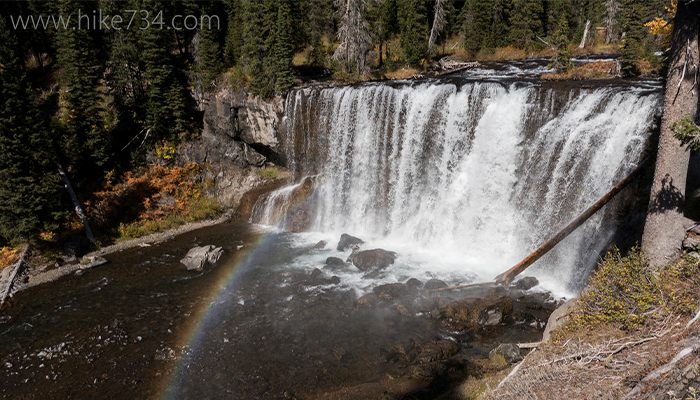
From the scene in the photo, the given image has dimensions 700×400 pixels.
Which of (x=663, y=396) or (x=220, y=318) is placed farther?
(x=220, y=318)

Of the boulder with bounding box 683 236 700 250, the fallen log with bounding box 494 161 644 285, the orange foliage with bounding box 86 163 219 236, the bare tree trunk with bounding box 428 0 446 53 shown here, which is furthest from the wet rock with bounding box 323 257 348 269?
the bare tree trunk with bounding box 428 0 446 53

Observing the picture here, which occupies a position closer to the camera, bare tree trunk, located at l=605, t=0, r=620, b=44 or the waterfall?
the waterfall

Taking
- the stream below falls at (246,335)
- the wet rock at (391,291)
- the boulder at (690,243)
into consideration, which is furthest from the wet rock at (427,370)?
the boulder at (690,243)

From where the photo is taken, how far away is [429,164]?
75.8ft

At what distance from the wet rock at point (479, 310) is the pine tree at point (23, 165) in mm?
23904

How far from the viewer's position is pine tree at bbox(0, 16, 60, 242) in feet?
68.0

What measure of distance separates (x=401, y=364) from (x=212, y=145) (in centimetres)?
2697

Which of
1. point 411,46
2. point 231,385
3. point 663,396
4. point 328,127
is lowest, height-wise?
point 231,385

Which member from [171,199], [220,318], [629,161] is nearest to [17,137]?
[171,199]

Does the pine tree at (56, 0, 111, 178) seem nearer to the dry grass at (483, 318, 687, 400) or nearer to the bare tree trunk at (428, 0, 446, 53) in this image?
the dry grass at (483, 318, 687, 400)

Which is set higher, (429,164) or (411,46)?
(411,46)

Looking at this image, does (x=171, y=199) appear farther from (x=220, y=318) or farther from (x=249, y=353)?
(x=249, y=353)

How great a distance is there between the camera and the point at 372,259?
66.6 ft

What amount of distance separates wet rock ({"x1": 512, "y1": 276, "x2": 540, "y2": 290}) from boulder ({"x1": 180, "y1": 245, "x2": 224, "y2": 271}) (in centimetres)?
1686
